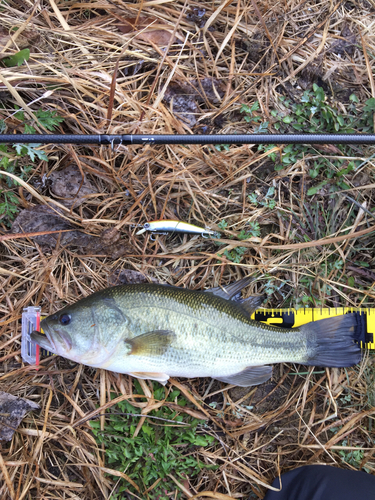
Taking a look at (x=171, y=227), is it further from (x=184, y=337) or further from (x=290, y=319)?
(x=290, y=319)

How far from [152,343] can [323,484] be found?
76.7 inches

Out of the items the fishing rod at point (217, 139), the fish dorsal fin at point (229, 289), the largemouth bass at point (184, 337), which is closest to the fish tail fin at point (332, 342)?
the largemouth bass at point (184, 337)

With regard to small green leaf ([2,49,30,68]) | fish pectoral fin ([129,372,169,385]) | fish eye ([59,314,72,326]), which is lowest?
fish pectoral fin ([129,372,169,385])

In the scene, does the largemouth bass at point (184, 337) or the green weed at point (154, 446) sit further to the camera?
the green weed at point (154, 446)

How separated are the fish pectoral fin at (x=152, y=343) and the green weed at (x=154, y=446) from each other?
557 mm

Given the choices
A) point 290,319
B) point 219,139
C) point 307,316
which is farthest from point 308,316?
point 219,139

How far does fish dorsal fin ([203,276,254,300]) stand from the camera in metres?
3.13

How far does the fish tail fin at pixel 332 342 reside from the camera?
307 cm

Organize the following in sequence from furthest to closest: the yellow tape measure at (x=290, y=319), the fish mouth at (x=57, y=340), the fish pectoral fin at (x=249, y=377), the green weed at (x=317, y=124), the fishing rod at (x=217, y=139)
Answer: the green weed at (x=317, y=124), the yellow tape measure at (x=290, y=319), the fish pectoral fin at (x=249, y=377), the fishing rod at (x=217, y=139), the fish mouth at (x=57, y=340)

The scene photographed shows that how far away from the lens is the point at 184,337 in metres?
2.87

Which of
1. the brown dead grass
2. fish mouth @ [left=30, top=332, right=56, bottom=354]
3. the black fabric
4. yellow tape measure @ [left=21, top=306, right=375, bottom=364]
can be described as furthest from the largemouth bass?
the black fabric

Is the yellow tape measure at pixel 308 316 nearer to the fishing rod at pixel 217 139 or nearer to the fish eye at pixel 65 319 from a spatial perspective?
the fishing rod at pixel 217 139

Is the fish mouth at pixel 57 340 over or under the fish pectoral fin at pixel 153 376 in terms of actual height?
over

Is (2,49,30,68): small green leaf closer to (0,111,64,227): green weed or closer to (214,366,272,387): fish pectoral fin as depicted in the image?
(0,111,64,227): green weed
